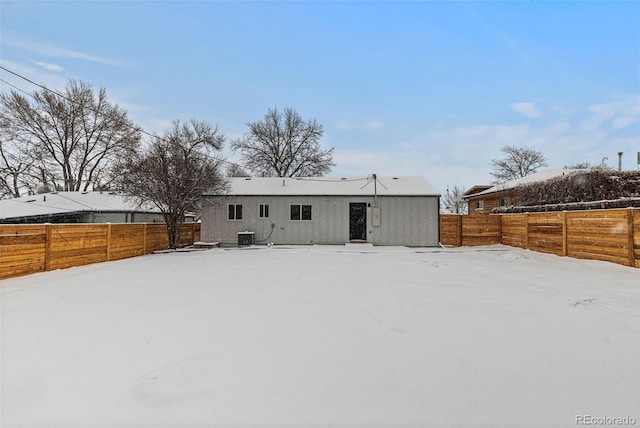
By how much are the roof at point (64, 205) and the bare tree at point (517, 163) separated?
1348 inches

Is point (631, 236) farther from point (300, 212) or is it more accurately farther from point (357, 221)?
point (300, 212)

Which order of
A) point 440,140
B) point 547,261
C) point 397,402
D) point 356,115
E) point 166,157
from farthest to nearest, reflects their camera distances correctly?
point 440,140 → point 356,115 → point 166,157 → point 547,261 → point 397,402

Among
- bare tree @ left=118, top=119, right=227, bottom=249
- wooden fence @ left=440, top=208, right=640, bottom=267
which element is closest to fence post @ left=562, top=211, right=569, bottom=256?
wooden fence @ left=440, top=208, right=640, bottom=267

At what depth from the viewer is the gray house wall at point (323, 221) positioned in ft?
47.9

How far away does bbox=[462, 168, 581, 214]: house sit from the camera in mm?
17625

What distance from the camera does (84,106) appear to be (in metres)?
21.6

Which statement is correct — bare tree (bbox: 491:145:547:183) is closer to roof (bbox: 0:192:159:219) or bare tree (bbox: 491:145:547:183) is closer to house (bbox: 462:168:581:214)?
house (bbox: 462:168:581:214)

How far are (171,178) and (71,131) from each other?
603 inches

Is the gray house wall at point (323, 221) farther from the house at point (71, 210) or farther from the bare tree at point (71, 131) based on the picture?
the bare tree at point (71, 131)

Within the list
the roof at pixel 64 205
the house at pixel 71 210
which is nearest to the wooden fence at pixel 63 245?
the roof at pixel 64 205

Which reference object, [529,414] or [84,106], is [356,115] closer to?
[84,106]

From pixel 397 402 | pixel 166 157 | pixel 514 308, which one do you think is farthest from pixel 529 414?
pixel 166 157

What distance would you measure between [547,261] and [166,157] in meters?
14.0

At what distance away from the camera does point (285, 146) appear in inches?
1144
